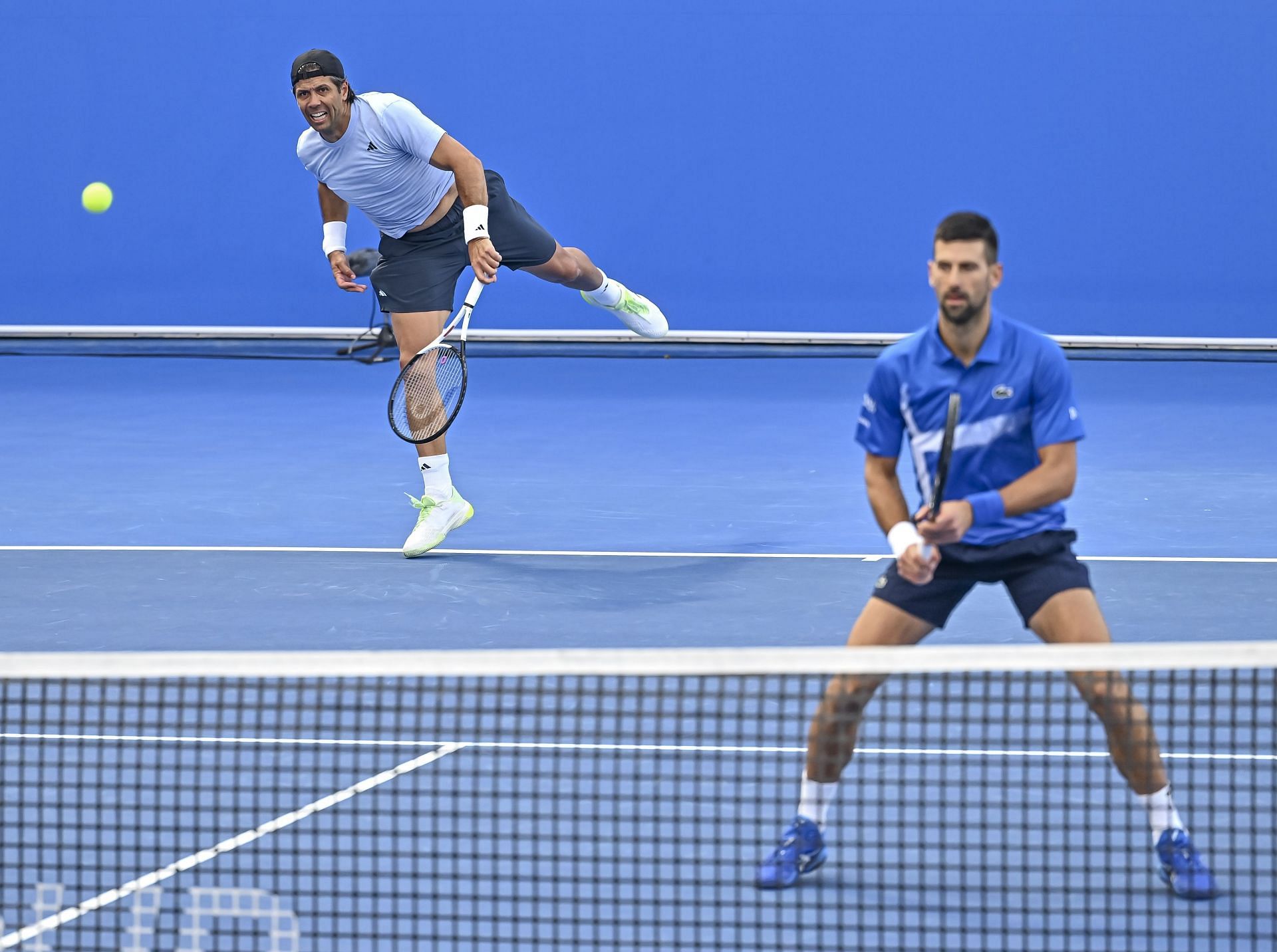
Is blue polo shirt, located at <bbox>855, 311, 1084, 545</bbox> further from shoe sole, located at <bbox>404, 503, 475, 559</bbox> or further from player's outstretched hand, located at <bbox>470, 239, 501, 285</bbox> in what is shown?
shoe sole, located at <bbox>404, 503, 475, 559</bbox>

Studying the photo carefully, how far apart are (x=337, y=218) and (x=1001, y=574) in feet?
12.6

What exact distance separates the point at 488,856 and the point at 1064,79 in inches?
400

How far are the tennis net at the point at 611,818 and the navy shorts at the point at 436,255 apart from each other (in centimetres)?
223

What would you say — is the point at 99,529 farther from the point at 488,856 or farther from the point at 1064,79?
the point at 1064,79

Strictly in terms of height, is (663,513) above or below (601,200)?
below

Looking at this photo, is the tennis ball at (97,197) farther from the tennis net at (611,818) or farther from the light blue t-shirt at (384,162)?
the tennis net at (611,818)

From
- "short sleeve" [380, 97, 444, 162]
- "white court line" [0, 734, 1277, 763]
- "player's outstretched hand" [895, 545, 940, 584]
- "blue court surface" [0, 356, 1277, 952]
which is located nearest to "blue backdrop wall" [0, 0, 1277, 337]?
"blue court surface" [0, 356, 1277, 952]

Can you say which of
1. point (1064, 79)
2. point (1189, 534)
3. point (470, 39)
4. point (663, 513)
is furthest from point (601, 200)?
point (1189, 534)

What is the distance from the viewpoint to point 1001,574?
3.47 meters

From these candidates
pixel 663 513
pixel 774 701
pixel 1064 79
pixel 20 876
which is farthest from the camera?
pixel 1064 79

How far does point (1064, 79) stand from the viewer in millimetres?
12344

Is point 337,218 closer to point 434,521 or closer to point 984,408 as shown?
point 434,521

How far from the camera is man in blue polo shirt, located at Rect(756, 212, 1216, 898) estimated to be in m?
3.25

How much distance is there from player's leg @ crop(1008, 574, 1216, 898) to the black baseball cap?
3458mm
